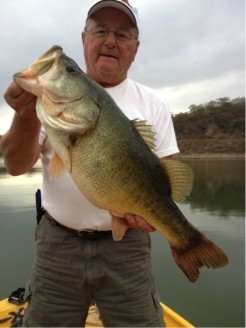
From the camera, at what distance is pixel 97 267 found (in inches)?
99.8

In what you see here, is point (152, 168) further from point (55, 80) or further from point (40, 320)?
→ point (40, 320)

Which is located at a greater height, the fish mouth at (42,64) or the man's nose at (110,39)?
the man's nose at (110,39)

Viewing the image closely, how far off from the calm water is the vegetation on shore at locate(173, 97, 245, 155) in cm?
3241

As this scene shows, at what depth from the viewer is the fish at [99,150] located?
1.93 m

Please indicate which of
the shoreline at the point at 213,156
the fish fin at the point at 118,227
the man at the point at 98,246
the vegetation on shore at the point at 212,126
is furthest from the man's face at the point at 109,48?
the vegetation on shore at the point at 212,126

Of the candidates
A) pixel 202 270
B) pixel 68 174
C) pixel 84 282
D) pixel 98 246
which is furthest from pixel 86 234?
pixel 202 270

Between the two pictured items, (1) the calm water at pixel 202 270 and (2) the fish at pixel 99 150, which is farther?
(1) the calm water at pixel 202 270

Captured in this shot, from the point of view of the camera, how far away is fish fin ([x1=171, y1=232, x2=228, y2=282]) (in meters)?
2.23

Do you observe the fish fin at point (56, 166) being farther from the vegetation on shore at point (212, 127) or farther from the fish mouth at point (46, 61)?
the vegetation on shore at point (212, 127)

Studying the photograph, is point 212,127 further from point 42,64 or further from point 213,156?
point 42,64

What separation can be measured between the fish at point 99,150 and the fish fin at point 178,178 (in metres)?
0.06

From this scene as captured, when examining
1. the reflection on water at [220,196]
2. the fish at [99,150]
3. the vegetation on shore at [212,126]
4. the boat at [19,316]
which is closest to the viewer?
the fish at [99,150]

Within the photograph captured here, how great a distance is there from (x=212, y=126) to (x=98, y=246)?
1997 inches

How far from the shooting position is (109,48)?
2574 mm
